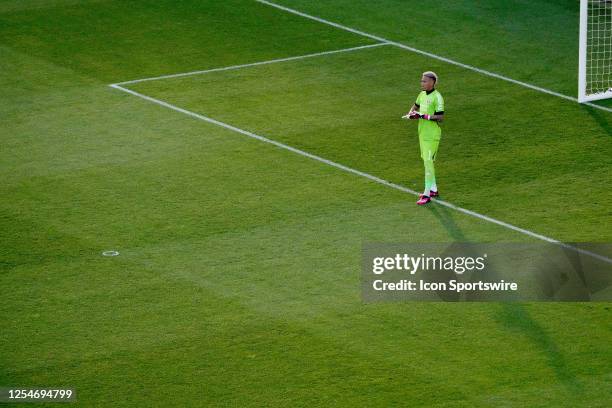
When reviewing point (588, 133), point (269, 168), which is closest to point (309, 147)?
point (269, 168)

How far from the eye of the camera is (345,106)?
23.6 meters

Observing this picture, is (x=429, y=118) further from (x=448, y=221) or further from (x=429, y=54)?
(x=429, y=54)

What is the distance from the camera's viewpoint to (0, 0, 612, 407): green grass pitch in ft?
47.5

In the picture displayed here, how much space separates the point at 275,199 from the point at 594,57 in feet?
33.8

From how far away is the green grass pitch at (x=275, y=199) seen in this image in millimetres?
14477

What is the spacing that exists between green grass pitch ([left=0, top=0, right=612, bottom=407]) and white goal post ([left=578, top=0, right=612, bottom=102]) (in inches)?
17.6

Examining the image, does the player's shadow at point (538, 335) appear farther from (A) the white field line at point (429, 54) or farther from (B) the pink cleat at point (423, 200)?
(A) the white field line at point (429, 54)

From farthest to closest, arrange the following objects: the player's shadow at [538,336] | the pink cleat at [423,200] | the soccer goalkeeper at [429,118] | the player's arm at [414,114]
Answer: the pink cleat at [423,200] → the soccer goalkeeper at [429,118] → the player's arm at [414,114] → the player's shadow at [538,336]

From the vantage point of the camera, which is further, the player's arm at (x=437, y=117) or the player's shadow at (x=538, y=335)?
the player's arm at (x=437, y=117)

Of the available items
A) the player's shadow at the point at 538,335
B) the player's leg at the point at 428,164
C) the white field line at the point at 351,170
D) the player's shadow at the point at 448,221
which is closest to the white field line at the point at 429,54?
the white field line at the point at 351,170

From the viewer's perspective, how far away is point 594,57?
26.6 meters

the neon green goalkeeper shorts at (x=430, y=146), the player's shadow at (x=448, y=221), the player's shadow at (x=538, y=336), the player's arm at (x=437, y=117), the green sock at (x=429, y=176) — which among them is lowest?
the player's shadow at (x=538, y=336)

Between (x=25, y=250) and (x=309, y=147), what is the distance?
6017mm

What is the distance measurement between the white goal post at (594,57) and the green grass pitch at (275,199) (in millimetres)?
447
